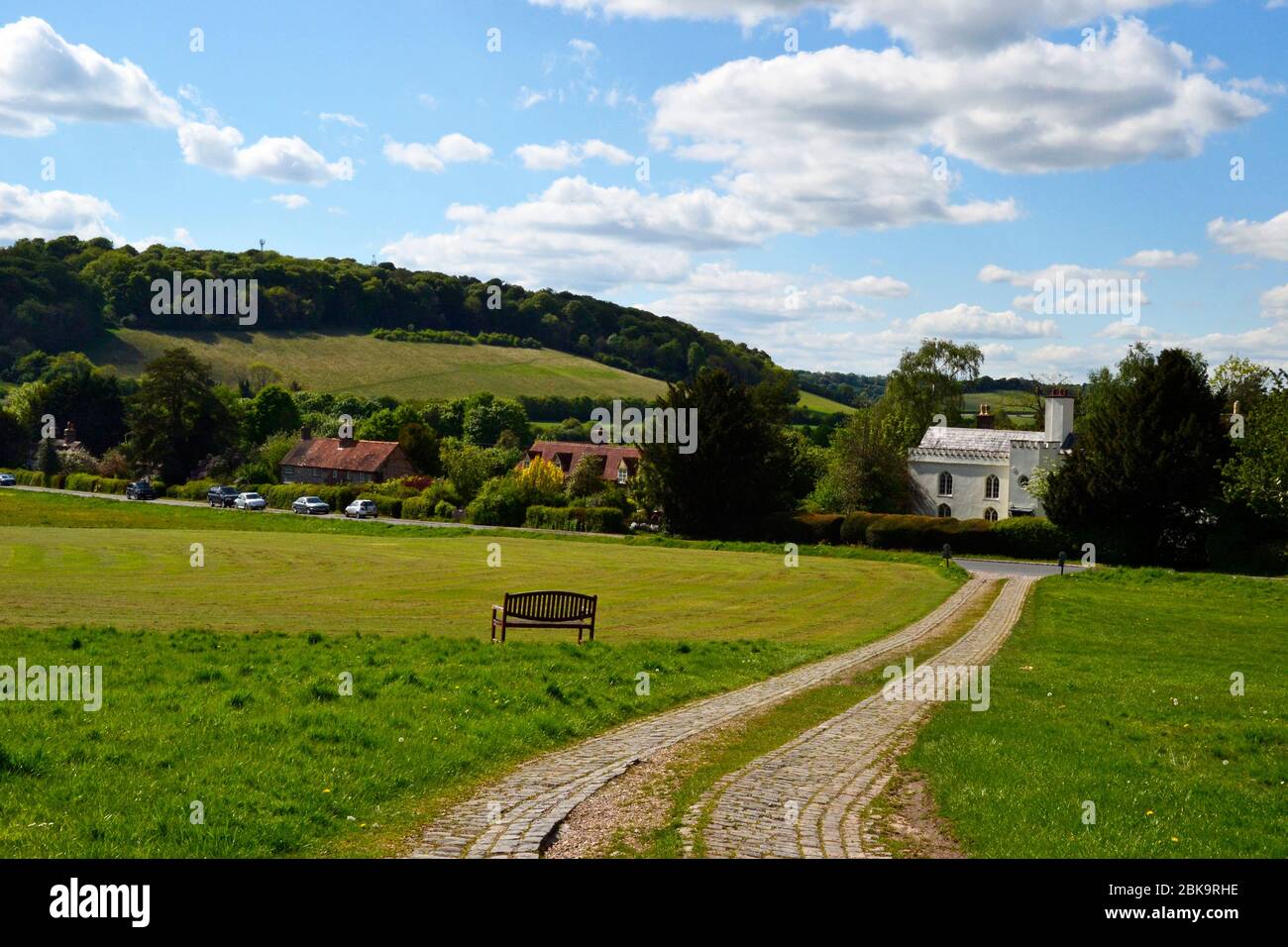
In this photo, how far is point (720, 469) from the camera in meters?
67.7

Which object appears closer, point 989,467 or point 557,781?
point 557,781

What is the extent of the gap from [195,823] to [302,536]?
5384cm

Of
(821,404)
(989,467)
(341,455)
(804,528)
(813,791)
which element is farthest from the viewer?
(821,404)

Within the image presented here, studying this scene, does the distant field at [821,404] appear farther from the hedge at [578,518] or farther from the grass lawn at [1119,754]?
the grass lawn at [1119,754]

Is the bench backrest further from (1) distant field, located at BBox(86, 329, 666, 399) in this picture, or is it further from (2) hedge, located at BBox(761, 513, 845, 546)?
(1) distant field, located at BBox(86, 329, 666, 399)

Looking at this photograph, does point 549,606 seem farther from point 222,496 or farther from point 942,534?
point 222,496

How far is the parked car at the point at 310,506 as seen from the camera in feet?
270

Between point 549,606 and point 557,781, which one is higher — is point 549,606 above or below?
above

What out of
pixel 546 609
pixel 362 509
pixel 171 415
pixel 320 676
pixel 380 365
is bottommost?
pixel 320 676

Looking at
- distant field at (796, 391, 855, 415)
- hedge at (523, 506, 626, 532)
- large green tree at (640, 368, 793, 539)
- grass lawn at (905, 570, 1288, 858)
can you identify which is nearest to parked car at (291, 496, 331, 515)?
hedge at (523, 506, 626, 532)

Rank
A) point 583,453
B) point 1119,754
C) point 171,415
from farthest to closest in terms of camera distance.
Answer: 1. point 583,453
2. point 171,415
3. point 1119,754

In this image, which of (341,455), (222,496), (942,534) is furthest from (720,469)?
(341,455)

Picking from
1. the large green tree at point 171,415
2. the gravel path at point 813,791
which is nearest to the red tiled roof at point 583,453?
the large green tree at point 171,415

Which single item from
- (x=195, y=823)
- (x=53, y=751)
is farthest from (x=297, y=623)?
(x=195, y=823)
